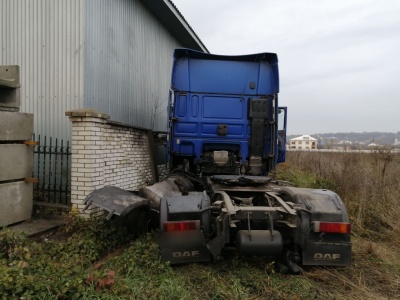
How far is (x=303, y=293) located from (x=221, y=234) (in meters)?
1.06

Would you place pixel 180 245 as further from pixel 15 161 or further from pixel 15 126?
pixel 15 126

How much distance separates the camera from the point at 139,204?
14.4ft

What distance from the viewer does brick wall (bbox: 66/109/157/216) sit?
17.5 ft

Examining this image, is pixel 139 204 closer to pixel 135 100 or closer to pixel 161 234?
pixel 161 234

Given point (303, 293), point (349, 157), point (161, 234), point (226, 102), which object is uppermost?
point (226, 102)

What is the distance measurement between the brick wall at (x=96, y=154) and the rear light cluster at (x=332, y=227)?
11.8ft

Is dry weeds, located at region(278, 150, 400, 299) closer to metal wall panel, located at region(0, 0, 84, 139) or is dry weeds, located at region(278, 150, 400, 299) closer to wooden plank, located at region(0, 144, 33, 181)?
wooden plank, located at region(0, 144, 33, 181)

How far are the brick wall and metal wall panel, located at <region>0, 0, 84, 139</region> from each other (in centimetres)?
109

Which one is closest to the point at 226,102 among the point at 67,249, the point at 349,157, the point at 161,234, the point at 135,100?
the point at 135,100

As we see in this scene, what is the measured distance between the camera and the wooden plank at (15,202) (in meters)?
5.02

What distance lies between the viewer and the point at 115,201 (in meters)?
4.30

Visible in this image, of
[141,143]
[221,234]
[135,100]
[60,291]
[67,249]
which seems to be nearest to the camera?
[60,291]

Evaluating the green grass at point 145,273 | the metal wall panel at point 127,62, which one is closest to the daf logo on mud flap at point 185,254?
the green grass at point 145,273

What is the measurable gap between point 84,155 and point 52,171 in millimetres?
1677
